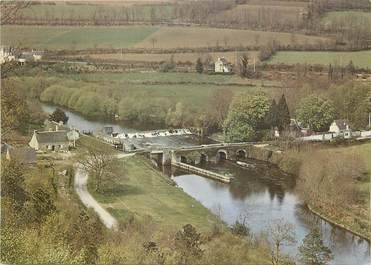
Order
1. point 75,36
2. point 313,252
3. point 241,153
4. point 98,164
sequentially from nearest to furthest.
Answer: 1. point 313,252
2. point 98,164
3. point 75,36
4. point 241,153

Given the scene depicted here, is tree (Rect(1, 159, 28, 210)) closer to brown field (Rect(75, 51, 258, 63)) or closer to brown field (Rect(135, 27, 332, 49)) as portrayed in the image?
brown field (Rect(75, 51, 258, 63))

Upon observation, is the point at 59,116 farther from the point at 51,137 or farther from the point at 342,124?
the point at 342,124

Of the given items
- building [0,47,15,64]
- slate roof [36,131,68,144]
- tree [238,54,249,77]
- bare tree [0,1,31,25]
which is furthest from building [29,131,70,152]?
tree [238,54,249,77]

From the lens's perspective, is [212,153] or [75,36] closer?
[75,36]

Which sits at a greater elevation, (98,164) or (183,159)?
(98,164)

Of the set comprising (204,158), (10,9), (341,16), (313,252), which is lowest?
(313,252)

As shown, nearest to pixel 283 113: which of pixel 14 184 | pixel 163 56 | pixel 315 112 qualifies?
pixel 315 112

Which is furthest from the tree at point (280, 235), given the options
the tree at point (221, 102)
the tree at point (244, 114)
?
the tree at point (221, 102)
